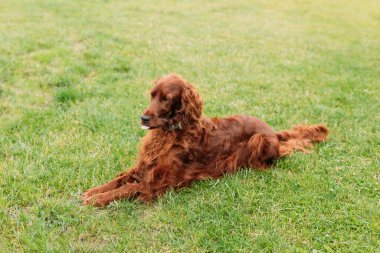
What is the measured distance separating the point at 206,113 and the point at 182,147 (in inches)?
69.8

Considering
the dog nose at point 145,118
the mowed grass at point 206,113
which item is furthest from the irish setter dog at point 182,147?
the mowed grass at point 206,113

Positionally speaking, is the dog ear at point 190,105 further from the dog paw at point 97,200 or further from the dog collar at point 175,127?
the dog paw at point 97,200

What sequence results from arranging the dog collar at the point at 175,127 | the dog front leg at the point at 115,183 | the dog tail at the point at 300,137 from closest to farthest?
the dog front leg at the point at 115,183, the dog collar at the point at 175,127, the dog tail at the point at 300,137

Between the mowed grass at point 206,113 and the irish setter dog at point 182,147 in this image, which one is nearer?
the mowed grass at point 206,113

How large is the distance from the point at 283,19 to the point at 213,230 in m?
11.7

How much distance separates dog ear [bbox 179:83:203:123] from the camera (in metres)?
3.73

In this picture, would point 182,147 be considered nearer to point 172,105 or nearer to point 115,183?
point 172,105

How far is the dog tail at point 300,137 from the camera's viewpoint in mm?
4490

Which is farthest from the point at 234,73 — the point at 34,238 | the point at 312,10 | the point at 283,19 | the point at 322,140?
the point at 312,10

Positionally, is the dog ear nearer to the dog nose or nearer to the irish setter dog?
the irish setter dog

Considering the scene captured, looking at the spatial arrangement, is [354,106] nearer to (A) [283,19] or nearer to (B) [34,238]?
(B) [34,238]

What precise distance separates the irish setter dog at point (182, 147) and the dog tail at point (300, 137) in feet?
0.51

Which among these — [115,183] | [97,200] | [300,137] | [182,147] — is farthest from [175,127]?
[300,137]

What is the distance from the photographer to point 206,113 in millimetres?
5562
